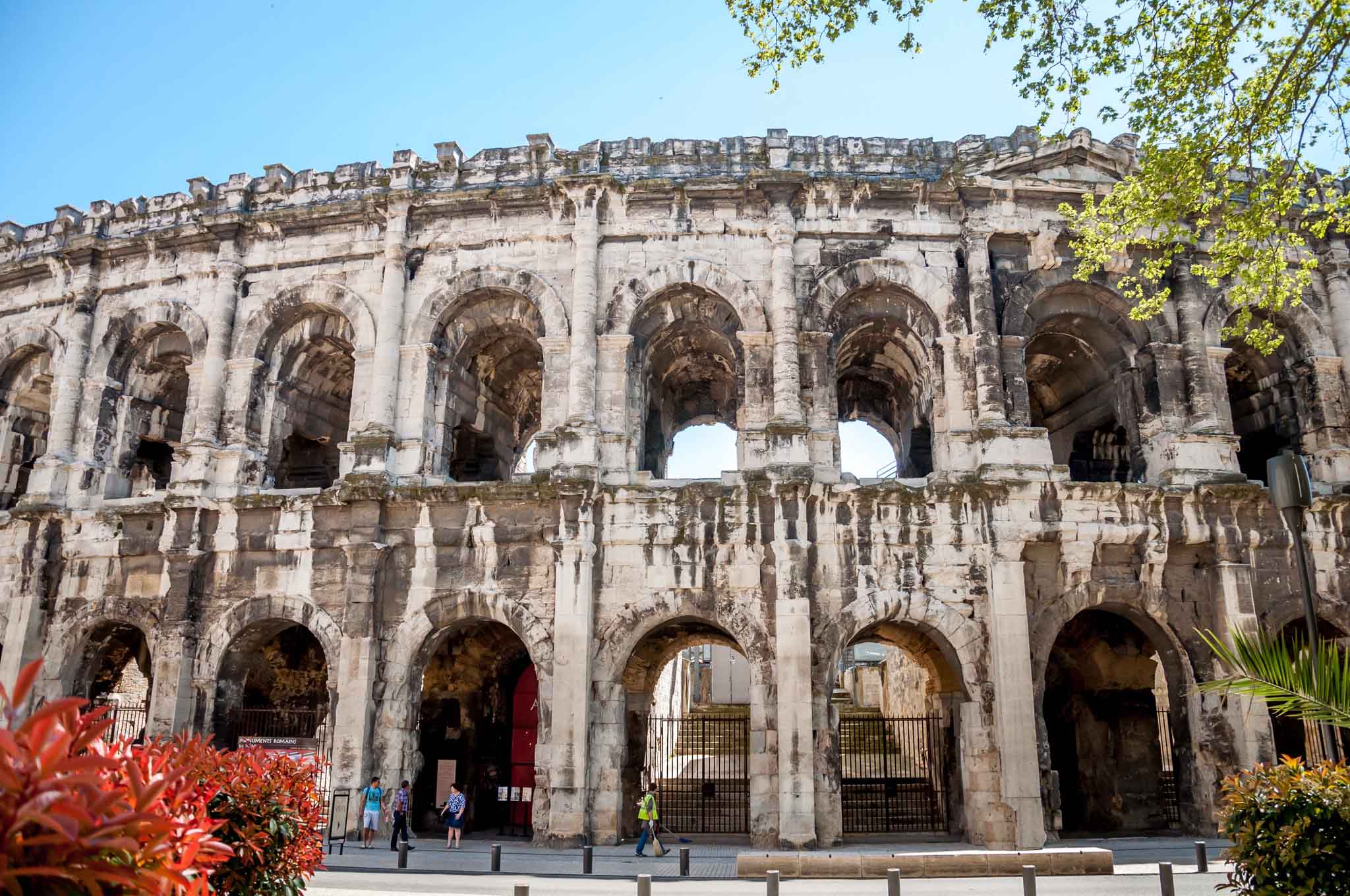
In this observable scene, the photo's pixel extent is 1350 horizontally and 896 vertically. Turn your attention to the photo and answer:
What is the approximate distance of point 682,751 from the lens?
23281 millimetres

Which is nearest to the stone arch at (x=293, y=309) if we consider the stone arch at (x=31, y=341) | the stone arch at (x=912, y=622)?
the stone arch at (x=31, y=341)

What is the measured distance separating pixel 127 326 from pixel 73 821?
722 inches

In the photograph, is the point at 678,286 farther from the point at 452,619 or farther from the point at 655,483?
the point at 452,619

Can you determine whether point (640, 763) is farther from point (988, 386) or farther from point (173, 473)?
point (173, 473)

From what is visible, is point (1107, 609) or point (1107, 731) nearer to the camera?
point (1107, 609)

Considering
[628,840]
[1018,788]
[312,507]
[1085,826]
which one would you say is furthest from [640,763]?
[1085,826]

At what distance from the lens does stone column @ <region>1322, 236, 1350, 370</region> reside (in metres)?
16.3

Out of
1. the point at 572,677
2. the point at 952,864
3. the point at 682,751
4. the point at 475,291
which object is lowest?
the point at 952,864

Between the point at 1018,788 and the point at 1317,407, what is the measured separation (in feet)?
29.0

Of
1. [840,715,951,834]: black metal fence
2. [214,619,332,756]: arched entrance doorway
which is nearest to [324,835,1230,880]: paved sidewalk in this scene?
[840,715,951,834]: black metal fence

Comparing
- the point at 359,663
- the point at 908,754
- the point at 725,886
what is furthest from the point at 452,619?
the point at 908,754

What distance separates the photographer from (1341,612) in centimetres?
1476

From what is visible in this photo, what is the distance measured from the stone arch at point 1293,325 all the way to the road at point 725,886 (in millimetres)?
9492

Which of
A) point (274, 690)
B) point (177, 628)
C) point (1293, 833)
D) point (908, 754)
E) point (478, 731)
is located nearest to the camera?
point (1293, 833)
